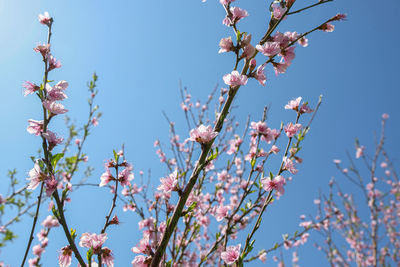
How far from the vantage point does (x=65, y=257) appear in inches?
49.2

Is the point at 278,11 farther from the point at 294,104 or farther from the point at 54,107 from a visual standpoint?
the point at 54,107

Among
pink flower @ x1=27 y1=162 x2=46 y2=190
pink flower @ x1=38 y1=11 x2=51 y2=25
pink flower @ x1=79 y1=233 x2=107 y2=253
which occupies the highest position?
pink flower @ x1=38 y1=11 x2=51 y2=25

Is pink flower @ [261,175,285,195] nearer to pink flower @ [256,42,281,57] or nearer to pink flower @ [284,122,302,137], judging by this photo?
pink flower @ [284,122,302,137]

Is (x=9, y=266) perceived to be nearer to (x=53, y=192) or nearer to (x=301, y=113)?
(x=53, y=192)

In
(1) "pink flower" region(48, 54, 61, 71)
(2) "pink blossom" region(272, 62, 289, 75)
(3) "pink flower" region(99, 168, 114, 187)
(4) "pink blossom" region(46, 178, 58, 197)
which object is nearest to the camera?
(4) "pink blossom" region(46, 178, 58, 197)

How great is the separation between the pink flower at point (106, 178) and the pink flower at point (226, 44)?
1.07 meters

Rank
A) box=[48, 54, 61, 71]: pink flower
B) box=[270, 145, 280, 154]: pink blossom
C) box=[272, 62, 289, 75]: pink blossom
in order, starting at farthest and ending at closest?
1. box=[270, 145, 280, 154]: pink blossom
2. box=[272, 62, 289, 75]: pink blossom
3. box=[48, 54, 61, 71]: pink flower

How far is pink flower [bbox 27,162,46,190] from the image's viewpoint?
1171mm

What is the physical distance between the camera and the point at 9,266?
282cm

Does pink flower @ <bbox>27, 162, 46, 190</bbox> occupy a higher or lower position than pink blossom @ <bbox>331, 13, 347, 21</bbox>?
lower

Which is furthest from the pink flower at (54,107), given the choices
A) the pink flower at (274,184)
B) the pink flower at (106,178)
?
the pink flower at (274,184)

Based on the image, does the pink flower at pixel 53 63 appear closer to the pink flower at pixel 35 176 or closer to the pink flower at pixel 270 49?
the pink flower at pixel 35 176

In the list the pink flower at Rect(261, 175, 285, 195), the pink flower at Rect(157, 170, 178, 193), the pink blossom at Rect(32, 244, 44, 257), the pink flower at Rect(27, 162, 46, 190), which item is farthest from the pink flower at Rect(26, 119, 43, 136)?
the pink blossom at Rect(32, 244, 44, 257)

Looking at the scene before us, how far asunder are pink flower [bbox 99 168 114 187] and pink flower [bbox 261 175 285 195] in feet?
3.51
